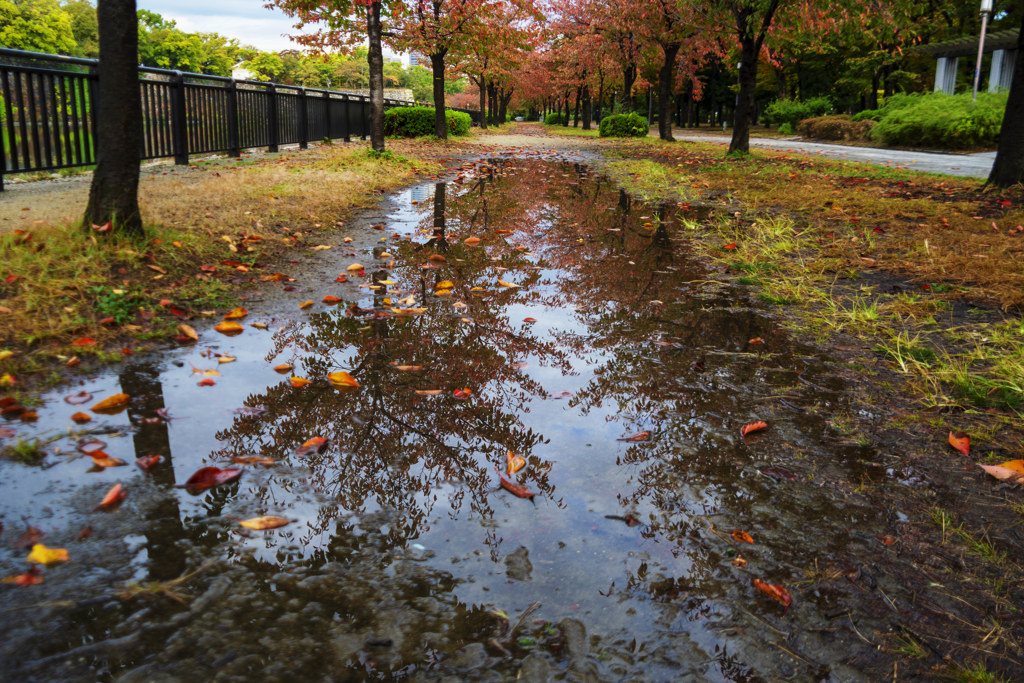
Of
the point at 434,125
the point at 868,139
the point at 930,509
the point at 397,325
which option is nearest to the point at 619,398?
the point at 930,509

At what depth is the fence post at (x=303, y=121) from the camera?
55.7ft

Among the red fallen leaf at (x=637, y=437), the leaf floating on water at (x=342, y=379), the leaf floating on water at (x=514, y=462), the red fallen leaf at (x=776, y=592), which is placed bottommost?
the red fallen leaf at (x=776, y=592)

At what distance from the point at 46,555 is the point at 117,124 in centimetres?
405

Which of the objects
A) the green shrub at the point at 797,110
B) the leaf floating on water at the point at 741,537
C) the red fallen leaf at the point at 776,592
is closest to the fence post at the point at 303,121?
the leaf floating on water at the point at 741,537

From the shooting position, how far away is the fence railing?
7352 mm

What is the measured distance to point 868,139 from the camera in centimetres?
2577

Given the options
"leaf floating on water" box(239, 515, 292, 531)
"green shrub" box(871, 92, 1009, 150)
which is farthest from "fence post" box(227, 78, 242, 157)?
"green shrub" box(871, 92, 1009, 150)

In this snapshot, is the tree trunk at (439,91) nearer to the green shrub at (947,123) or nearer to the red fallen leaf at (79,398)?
the green shrub at (947,123)

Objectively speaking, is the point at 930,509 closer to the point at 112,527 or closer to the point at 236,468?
the point at 236,468

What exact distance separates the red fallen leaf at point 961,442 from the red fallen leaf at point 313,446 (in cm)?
246

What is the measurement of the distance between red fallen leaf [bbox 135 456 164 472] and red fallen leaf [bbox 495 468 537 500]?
1229 millimetres

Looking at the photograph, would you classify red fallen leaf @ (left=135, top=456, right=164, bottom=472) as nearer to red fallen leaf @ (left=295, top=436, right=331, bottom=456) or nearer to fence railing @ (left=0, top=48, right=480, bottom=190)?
red fallen leaf @ (left=295, top=436, right=331, bottom=456)

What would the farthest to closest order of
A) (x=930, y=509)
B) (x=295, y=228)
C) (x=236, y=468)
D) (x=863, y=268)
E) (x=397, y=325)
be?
(x=295, y=228), (x=863, y=268), (x=397, y=325), (x=236, y=468), (x=930, y=509)

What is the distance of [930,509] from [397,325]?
279 centimetres
